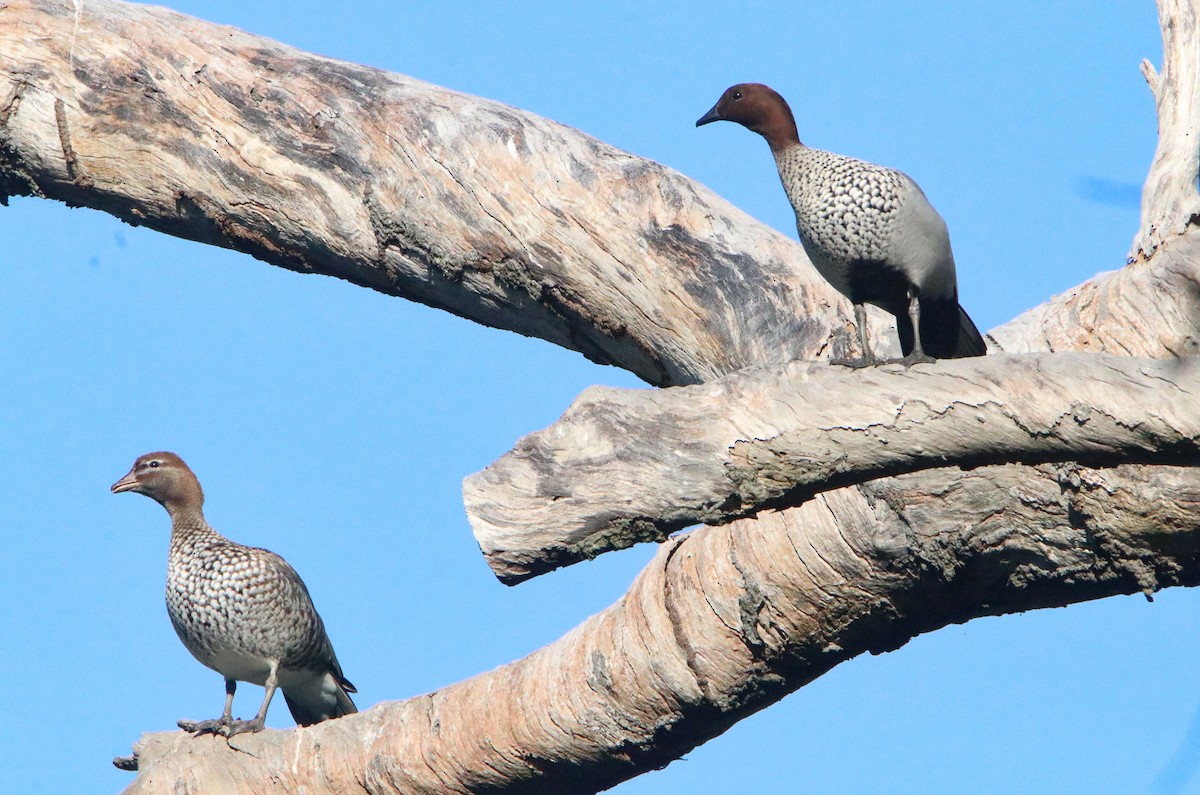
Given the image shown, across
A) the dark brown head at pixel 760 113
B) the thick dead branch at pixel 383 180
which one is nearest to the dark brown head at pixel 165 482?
the thick dead branch at pixel 383 180

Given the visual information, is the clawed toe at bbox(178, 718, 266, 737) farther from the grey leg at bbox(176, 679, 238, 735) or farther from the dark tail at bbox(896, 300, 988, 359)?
the dark tail at bbox(896, 300, 988, 359)

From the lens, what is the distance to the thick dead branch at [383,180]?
462 cm

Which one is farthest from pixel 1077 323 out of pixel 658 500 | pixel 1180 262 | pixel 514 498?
pixel 514 498

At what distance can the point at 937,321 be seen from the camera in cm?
441

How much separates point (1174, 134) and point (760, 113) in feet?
4.59

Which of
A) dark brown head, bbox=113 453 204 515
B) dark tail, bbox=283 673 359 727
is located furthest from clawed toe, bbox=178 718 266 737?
dark brown head, bbox=113 453 204 515

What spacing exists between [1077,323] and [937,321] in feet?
1.60

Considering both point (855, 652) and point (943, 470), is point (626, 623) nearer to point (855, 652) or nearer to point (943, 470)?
point (855, 652)

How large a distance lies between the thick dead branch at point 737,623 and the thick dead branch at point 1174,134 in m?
1.26

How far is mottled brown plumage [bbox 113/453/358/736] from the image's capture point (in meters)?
6.62

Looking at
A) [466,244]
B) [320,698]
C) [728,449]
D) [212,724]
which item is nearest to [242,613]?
[320,698]

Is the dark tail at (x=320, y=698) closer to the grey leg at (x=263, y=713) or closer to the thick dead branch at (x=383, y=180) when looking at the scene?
the grey leg at (x=263, y=713)

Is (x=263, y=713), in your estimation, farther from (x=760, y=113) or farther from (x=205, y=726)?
(x=760, y=113)

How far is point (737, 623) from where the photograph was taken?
3693mm
